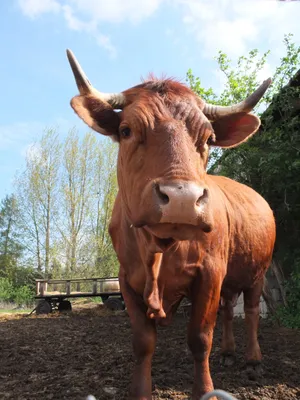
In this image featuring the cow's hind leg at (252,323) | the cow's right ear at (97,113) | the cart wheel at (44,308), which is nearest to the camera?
the cow's right ear at (97,113)

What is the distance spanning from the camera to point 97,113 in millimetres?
2854

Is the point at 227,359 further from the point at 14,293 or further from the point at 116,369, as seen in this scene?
the point at 14,293

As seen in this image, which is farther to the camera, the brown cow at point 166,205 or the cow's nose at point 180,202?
the brown cow at point 166,205

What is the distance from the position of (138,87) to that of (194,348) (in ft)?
6.21

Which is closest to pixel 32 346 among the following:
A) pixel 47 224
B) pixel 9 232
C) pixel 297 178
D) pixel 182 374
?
pixel 182 374

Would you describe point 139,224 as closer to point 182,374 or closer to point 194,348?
point 194,348

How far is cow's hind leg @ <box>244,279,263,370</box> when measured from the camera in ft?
13.3

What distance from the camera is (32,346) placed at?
19.0ft

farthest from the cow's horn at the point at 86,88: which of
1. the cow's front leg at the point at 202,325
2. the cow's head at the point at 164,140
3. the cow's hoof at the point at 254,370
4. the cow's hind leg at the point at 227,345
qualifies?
the cow's hind leg at the point at 227,345

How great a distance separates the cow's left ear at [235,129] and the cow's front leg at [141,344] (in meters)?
1.34

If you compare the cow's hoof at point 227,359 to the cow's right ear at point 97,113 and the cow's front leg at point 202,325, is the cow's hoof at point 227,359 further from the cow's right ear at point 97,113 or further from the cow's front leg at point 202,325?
the cow's right ear at point 97,113

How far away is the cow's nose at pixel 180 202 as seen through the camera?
2006 millimetres

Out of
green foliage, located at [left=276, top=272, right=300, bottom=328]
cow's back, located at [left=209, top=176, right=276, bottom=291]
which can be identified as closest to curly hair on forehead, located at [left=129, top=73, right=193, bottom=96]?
cow's back, located at [left=209, top=176, right=276, bottom=291]

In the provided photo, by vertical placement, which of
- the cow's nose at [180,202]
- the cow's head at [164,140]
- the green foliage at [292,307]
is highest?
the cow's head at [164,140]
